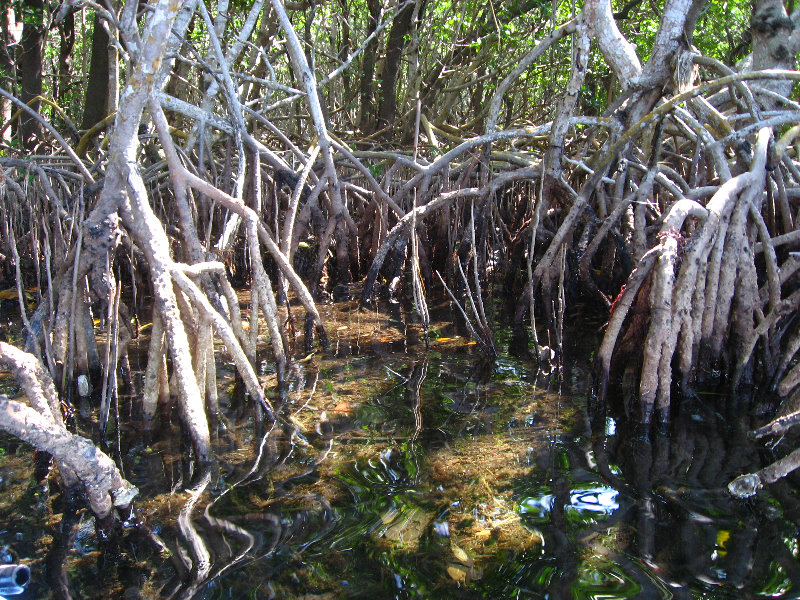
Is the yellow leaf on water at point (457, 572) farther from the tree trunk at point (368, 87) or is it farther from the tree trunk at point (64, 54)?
the tree trunk at point (64, 54)

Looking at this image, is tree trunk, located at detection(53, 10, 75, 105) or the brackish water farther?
tree trunk, located at detection(53, 10, 75, 105)

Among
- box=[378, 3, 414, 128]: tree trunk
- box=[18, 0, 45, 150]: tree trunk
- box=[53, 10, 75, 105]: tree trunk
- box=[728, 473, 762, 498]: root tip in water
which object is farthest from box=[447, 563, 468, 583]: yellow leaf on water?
box=[53, 10, 75, 105]: tree trunk

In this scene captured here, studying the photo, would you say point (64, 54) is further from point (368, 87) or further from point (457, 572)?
point (457, 572)

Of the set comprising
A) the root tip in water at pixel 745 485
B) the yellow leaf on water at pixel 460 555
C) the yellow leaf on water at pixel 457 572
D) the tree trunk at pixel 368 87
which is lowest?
the yellow leaf on water at pixel 457 572

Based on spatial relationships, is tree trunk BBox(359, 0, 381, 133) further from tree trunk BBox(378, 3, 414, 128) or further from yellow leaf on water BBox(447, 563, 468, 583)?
yellow leaf on water BBox(447, 563, 468, 583)

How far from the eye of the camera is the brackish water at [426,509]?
2049 millimetres

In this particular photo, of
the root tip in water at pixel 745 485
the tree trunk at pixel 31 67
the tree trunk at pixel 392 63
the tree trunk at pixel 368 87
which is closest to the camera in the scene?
the root tip in water at pixel 745 485

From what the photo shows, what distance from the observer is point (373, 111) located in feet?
28.3

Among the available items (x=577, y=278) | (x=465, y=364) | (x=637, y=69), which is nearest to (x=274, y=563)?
(x=465, y=364)

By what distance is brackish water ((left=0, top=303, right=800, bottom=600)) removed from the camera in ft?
6.72

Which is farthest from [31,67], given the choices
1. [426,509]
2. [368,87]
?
[426,509]

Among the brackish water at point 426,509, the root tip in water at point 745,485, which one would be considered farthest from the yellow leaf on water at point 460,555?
the root tip in water at point 745,485

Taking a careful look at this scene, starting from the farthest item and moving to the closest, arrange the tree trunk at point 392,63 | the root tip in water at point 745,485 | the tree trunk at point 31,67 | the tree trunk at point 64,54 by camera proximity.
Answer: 1. the tree trunk at point 64,54
2. the tree trunk at point 392,63
3. the tree trunk at point 31,67
4. the root tip in water at point 745,485

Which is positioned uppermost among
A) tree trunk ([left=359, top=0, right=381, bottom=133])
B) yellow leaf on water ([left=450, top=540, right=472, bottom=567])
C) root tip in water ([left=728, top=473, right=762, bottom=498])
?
tree trunk ([left=359, top=0, right=381, bottom=133])
